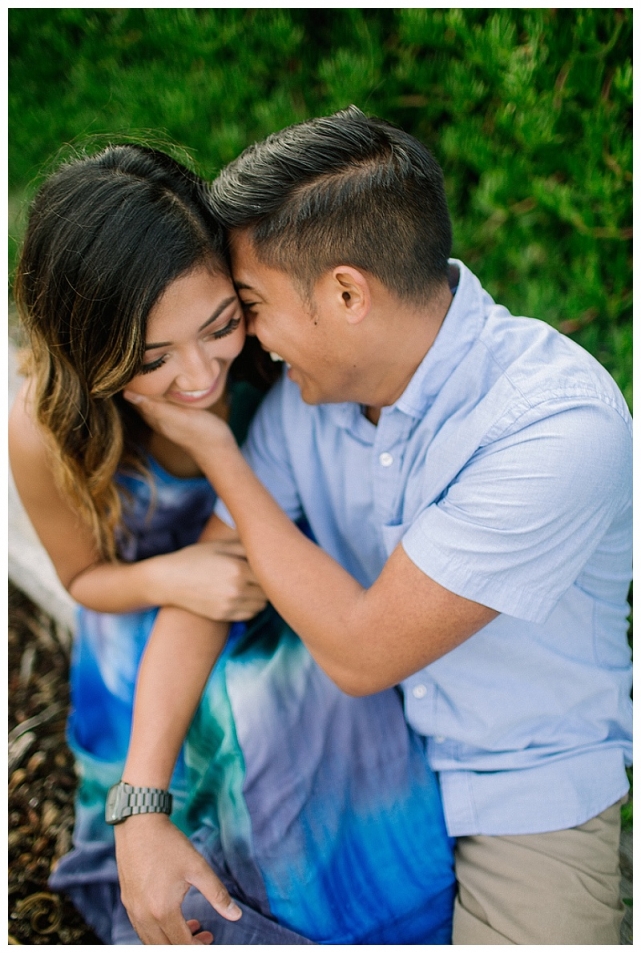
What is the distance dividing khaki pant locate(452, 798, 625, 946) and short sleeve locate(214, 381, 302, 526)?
112cm

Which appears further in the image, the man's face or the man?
the man's face

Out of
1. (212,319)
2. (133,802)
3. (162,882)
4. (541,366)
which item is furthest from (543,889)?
(212,319)

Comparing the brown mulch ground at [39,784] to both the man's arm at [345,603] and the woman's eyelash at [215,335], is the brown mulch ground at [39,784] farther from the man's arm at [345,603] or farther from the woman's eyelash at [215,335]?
the woman's eyelash at [215,335]

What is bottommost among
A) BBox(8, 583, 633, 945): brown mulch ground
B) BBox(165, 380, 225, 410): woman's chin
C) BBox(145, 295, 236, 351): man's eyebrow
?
BBox(8, 583, 633, 945): brown mulch ground

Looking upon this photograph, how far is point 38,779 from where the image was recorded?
2.87 meters

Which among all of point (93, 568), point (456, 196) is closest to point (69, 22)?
point (456, 196)

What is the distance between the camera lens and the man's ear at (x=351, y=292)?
188 centimetres

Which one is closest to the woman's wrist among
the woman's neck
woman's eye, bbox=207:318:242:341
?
the woman's neck

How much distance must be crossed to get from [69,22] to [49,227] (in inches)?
103

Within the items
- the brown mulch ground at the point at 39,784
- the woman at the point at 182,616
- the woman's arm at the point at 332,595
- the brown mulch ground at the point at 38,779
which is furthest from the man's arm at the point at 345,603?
the brown mulch ground at the point at 38,779

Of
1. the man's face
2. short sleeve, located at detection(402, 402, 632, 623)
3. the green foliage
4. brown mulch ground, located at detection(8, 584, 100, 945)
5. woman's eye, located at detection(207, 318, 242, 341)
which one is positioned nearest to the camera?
short sleeve, located at detection(402, 402, 632, 623)

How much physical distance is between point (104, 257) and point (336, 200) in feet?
1.83

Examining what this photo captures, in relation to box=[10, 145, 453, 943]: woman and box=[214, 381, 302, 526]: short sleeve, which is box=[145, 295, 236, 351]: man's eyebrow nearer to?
box=[10, 145, 453, 943]: woman

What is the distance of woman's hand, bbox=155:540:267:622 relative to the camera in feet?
7.45
